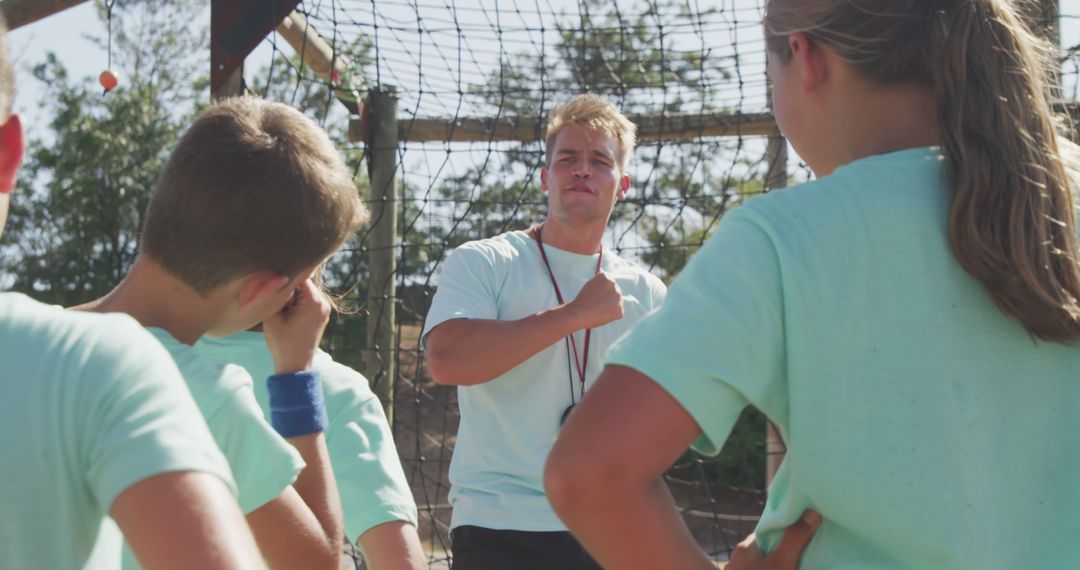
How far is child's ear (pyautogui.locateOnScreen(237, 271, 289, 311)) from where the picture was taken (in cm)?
141

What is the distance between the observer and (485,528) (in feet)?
9.32

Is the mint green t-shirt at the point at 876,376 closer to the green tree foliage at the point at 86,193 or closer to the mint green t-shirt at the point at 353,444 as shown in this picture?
the mint green t-shirt at the point at 353,444

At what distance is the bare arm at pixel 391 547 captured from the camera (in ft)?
6.15

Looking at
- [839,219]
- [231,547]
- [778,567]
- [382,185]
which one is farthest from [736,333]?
[382,185]

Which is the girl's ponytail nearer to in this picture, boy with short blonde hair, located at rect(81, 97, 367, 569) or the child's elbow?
the child's elbow

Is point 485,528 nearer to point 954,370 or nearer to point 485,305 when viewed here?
point 485,305

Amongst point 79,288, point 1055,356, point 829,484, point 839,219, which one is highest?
point 839,219

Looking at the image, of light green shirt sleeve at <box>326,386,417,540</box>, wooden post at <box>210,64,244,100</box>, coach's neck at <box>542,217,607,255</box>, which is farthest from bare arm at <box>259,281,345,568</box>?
wooden post at <box>210,64,244,100</box>

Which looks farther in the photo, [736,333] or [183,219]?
[183,219]

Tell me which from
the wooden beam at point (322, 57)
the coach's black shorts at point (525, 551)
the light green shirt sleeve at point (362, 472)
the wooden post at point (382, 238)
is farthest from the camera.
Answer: the wooden post at point (382, 238)

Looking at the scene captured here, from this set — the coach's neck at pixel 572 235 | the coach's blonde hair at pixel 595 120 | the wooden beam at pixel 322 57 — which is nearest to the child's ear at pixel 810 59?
the coach's neck at pixel 572 235

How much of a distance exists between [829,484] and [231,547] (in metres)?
0.60

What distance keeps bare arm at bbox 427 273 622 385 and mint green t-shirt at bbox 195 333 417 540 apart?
0.92m

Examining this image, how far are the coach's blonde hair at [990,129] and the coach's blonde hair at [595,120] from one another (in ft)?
6.40
